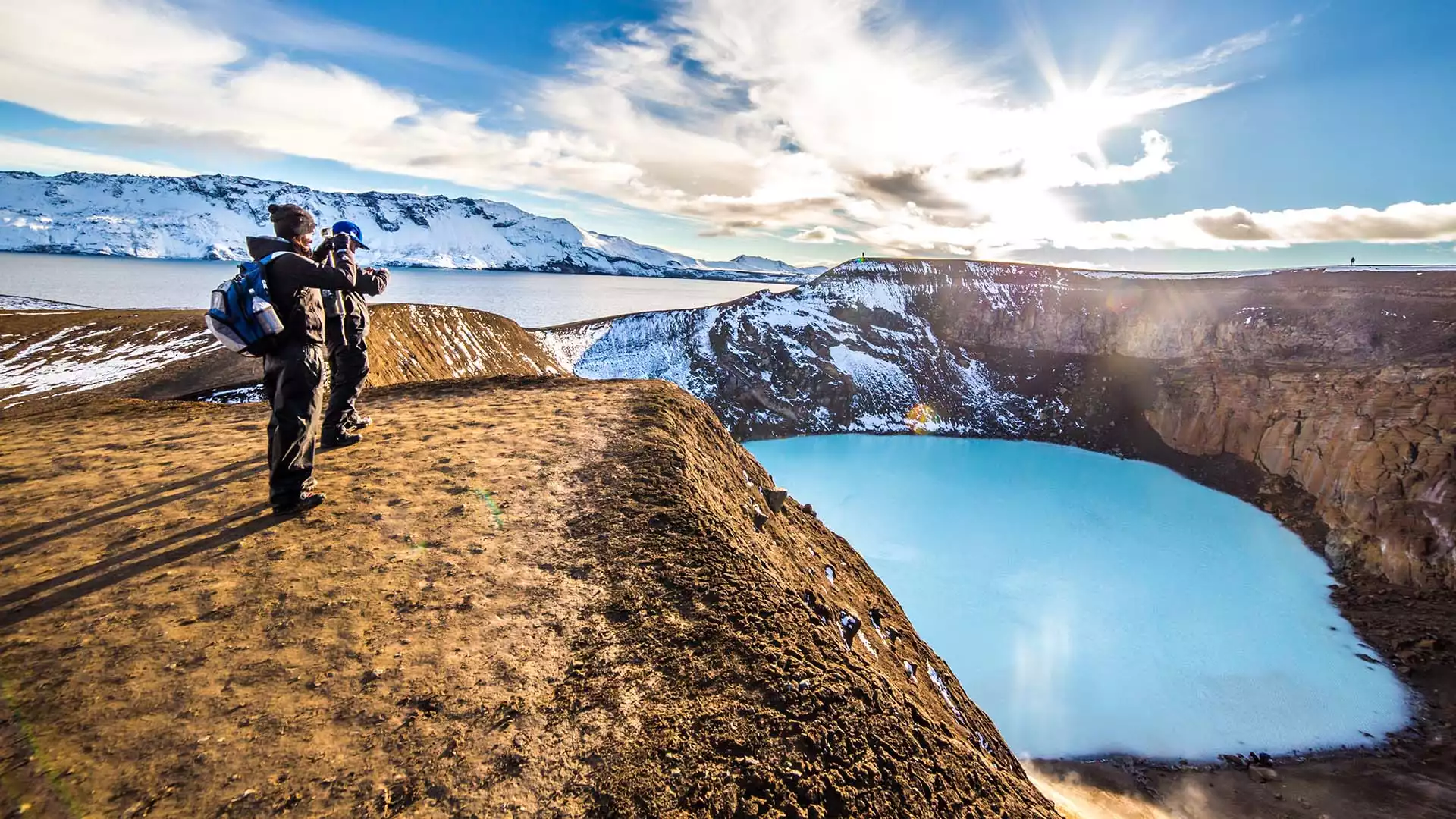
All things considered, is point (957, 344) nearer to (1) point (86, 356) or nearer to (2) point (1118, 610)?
(2) point (1118, 610)

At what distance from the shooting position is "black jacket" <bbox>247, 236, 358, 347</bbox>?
5.68 meters

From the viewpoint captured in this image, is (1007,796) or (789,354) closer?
(1007,796)

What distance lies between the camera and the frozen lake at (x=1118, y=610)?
66.3 ft

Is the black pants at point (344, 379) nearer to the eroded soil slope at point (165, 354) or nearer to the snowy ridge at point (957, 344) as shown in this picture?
the eroded soil slope at point (165, 354)

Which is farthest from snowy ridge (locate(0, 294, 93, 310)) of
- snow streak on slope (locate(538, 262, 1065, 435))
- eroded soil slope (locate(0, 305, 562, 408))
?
snow streak on slope (locate(538, 262, 1065, 435))

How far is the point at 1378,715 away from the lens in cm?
2075

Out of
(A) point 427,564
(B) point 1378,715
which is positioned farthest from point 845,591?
(B) point 1378,715

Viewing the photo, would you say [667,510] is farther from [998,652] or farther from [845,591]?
[998,652]

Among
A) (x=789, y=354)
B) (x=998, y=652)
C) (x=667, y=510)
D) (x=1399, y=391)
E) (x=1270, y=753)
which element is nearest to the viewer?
(x=667, y=510)

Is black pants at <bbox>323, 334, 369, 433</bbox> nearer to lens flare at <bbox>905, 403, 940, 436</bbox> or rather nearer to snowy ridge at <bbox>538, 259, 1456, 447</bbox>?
snowy ridge at <bbox>538, 259, 1456, 447</bbox>

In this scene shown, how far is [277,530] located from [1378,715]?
34.6 meters

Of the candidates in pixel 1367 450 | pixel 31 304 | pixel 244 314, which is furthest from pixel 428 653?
pixel 31 304

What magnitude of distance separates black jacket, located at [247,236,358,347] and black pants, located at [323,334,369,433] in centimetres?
192

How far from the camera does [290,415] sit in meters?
5.72
